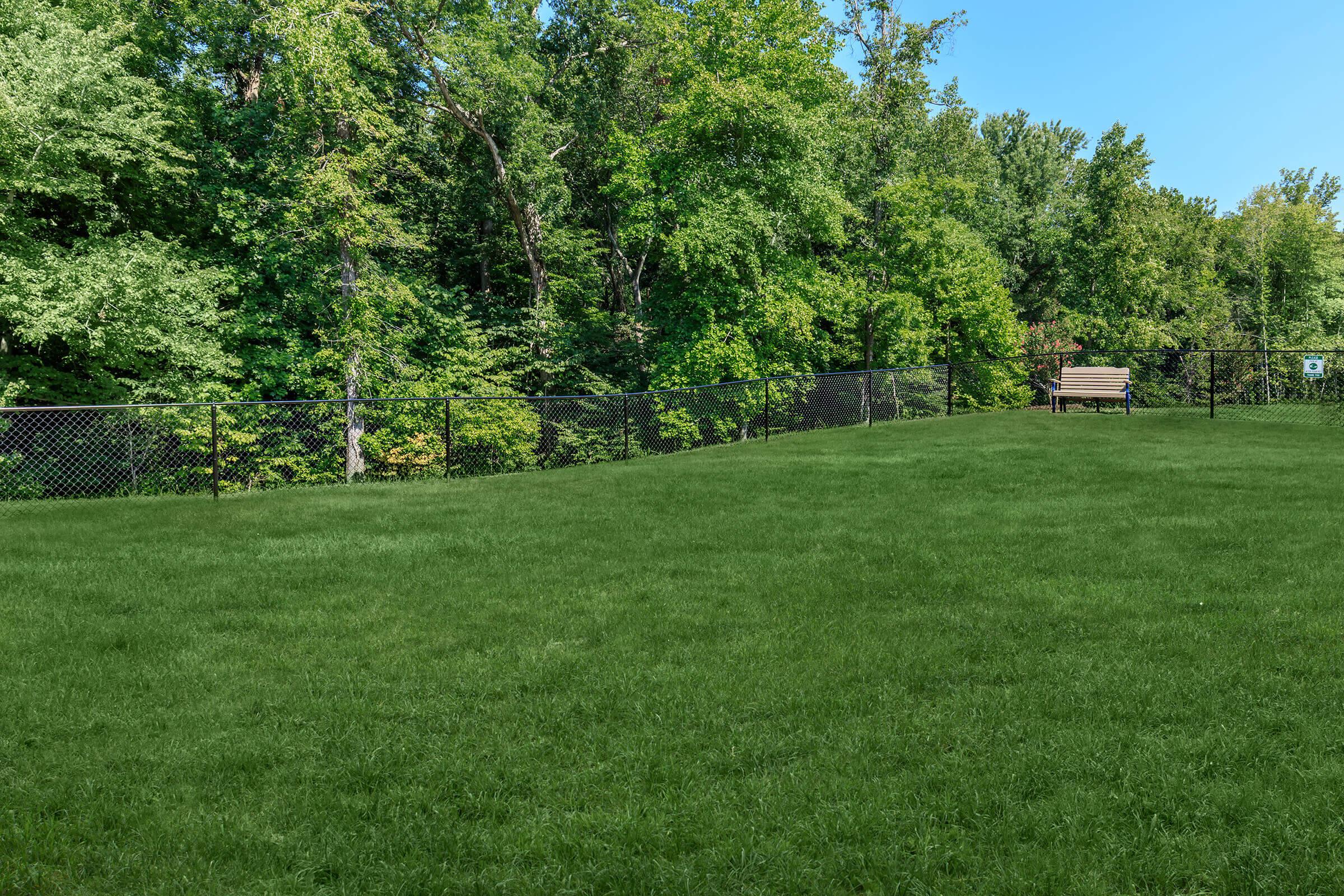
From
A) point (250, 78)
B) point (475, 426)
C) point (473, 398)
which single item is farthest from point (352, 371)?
point (250, 78)

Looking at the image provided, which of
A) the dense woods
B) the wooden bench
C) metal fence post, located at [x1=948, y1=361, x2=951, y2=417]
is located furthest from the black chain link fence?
the dense woods

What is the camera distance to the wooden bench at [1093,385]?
1708cm

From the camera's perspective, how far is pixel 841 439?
14984mm

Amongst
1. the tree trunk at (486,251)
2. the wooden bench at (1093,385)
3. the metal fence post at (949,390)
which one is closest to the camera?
the wooden bench at (1093,385)

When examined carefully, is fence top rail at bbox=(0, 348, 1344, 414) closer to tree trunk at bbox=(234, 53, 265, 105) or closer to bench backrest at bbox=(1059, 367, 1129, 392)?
bench backrest at bbox=(1059, 367, 1129, 392)

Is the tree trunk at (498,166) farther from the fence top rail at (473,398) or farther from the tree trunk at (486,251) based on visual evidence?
the fence top rail at (473,398)

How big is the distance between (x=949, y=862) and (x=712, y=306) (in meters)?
19.8

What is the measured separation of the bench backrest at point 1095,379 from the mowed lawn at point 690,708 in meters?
10.3

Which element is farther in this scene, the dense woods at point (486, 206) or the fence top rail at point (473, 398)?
the dense woods at point (486, 206)

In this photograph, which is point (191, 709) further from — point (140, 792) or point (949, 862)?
point (949, 862)

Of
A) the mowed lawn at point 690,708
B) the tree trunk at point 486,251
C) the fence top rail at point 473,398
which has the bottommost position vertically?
the mowed lawn at point 690,708

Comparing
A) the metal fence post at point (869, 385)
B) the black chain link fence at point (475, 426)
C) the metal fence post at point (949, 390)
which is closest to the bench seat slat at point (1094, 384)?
the black chain link fence at point (475, 426)

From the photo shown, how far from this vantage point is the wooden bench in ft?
56.0


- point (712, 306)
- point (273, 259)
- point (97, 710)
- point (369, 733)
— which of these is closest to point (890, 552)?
point (369, 733)
